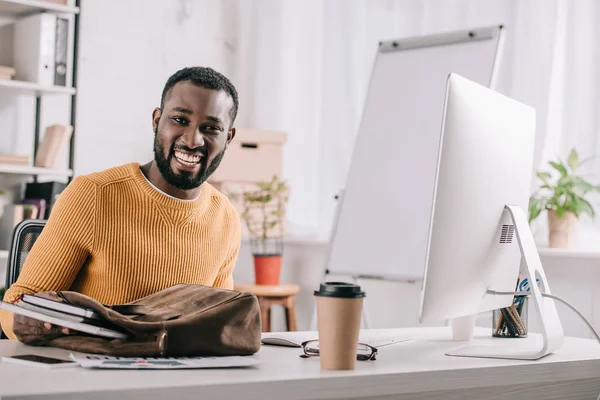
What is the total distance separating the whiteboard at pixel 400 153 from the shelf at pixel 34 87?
1.24 metres

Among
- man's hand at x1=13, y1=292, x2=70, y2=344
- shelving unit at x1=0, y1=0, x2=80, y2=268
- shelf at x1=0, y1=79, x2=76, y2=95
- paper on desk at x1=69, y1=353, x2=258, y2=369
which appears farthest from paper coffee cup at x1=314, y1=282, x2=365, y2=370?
shelf at x1=0, y1=79, x2=76, y2=95

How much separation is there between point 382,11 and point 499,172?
2.68m

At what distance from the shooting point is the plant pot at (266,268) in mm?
3830

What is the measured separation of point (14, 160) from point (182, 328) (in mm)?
2464

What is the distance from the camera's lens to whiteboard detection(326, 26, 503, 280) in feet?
9.97

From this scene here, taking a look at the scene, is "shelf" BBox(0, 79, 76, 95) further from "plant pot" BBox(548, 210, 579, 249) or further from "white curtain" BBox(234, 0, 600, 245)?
"plant pot" BBox(548, 210, 579, 249)

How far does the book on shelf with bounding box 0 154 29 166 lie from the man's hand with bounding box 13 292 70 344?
7.33 feet

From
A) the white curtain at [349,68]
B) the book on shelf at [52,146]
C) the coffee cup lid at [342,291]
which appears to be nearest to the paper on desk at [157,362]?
the coffee cup lid at [342,291]

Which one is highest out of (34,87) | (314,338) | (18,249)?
(34,87)

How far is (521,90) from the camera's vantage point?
3416 millimetres

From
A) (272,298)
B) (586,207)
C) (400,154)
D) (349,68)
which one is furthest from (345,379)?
(349,68)

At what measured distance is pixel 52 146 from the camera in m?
3.49

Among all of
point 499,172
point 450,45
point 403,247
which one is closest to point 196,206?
point 499,172

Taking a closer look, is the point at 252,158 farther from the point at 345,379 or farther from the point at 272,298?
the point at 345,379
